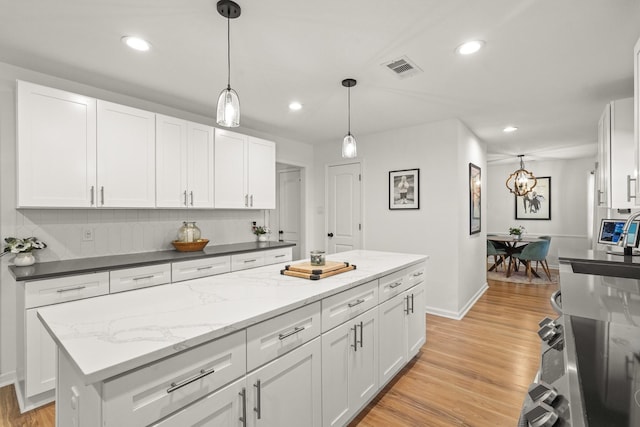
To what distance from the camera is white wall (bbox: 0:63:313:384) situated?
239cm

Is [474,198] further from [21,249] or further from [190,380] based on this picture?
[21,249]

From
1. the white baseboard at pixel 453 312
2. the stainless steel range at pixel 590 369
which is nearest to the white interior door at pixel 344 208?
the white baseboard at pixel 453 312

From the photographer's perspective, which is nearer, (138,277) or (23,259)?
(23,259)

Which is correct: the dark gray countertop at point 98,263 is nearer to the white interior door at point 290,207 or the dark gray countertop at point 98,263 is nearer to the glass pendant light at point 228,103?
the glass pendant light at point 228,103

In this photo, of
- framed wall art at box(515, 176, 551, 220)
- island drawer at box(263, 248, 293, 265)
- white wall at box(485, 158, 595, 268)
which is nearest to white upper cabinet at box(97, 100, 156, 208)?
island drawer at box(263, 248, 293, 265)

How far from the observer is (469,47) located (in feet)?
7.12

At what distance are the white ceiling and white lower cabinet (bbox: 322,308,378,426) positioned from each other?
186 centimetres

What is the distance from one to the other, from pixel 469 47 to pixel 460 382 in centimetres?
252

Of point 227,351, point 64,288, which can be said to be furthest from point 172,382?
point 64,288

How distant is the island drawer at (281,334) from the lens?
125 centimetres

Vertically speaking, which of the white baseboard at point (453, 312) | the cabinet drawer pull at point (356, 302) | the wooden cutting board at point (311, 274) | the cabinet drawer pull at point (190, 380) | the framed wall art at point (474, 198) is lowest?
the white baseboard at point (453, 312)

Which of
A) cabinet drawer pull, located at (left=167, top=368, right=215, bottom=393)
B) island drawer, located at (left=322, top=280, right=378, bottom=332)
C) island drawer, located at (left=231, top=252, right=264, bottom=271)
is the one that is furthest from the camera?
island drawer, located at (left=231, top=252, right=264, bottom=271)

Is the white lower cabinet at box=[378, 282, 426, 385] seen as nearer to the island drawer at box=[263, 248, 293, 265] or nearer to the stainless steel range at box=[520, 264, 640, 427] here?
the stainless steel range at box=[520, 264, 640, 427]

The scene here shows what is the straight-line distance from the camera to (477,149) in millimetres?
4758
